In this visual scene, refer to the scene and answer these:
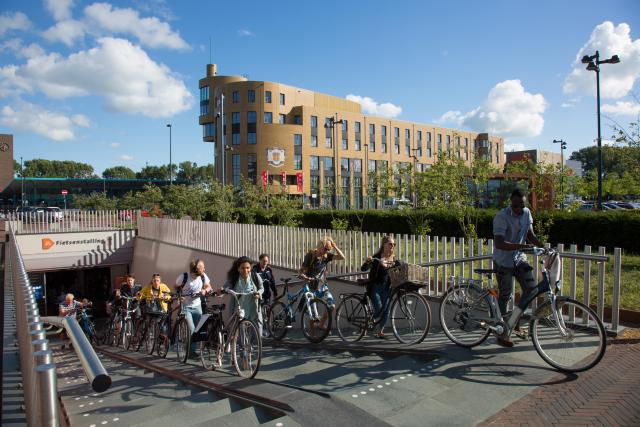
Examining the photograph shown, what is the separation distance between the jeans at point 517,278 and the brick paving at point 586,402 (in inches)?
39.6

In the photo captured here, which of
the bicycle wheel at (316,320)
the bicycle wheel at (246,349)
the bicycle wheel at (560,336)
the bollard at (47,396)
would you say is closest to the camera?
the bollard at (47,396)

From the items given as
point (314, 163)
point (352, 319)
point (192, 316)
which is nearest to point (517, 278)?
point (352, 319)

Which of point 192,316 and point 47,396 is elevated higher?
point 47,396

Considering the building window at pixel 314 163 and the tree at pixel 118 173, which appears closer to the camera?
the building window at pixel 314 163

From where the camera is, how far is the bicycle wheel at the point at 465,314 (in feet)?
18.6

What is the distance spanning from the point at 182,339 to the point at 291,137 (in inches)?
2458

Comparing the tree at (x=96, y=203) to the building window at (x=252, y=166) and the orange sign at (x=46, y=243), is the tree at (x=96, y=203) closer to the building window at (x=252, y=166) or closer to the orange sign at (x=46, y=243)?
the building window at (x=252, y=166)

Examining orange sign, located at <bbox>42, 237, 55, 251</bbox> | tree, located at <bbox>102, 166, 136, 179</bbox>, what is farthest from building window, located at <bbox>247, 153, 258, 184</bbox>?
tree, located at <bbox>102, 166, 136, 179</bbox>

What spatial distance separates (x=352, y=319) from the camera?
23.3 feet

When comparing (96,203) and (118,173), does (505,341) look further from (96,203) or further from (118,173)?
(118,173)

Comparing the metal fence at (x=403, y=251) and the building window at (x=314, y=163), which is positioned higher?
the building window at (x=314, y=163)

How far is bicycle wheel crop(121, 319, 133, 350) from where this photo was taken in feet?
33.7

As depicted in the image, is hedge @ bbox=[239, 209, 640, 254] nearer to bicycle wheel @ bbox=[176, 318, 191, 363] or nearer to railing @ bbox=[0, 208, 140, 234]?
bicycle wheel @ bbox=[176, 318, 191, 363]

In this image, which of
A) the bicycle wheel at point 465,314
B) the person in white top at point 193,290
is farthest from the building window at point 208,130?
the bicycle wheel at point 465,314
